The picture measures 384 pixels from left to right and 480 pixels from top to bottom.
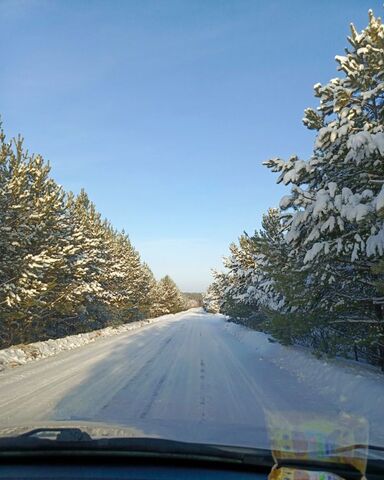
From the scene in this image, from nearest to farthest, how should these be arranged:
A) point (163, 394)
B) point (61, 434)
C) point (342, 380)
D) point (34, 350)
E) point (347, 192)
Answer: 1. point (61, 434)
2. point (347, 192)
3. point (163, 394)
4. point (342, 380)
5. point (34, 350)

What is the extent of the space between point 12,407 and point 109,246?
2882 cm

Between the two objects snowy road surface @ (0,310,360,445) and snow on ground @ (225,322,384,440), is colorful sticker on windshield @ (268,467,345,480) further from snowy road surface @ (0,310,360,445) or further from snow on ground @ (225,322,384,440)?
snow on ground @ (225,322,384,440)

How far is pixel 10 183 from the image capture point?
1756 centimetres

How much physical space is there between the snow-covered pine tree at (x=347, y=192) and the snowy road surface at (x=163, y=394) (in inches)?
101

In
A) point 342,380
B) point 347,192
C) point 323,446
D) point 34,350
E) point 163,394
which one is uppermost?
point 347,192

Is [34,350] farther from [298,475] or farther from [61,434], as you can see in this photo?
[298,475]

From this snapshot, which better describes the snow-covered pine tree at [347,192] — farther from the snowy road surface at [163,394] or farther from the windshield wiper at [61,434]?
the windshield wiper at [61,434]

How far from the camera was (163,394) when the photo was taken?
29.6 feet

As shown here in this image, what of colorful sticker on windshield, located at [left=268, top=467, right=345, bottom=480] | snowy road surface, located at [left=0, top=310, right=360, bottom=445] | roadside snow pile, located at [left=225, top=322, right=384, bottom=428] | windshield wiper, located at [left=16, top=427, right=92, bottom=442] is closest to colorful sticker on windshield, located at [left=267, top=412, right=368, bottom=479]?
colorful sticker on windshield, located at [left=268, top=467, right=345, bottom=480]

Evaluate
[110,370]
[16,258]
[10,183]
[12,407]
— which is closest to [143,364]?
[110,370]

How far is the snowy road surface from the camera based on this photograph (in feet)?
13.4

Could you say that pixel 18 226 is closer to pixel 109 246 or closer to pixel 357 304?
pixel 357 304

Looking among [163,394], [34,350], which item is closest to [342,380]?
[163,394]

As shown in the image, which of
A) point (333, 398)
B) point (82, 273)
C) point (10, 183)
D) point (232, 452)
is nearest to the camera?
point (232, 452)
